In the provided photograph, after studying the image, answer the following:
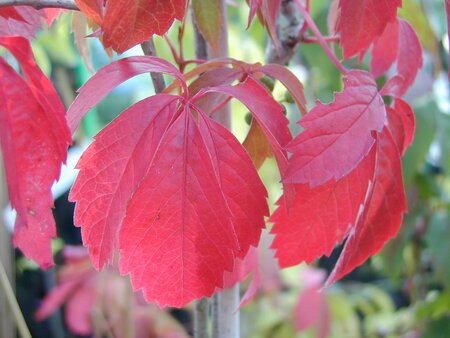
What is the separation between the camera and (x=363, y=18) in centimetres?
41

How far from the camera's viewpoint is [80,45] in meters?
0.51

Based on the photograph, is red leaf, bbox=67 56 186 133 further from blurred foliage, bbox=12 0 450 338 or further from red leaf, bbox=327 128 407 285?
blurred foliage, bbox=12 0 450 338

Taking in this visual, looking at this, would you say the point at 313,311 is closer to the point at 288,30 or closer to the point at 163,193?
the point at 288,30

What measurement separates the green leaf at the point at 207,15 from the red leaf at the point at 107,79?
5 cm

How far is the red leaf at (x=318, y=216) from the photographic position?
43 cm

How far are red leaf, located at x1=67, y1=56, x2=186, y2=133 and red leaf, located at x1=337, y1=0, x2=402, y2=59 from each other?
0.37 feet

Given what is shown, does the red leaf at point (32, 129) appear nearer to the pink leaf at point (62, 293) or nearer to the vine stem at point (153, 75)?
the vine stem at point (153, 75)

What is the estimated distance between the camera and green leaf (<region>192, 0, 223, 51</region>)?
43 centimetres

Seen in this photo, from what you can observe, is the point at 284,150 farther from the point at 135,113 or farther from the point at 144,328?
the point at 144,328

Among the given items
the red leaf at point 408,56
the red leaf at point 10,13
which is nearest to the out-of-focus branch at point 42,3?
the red leaf at point 10,13

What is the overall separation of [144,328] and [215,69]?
1058 mm

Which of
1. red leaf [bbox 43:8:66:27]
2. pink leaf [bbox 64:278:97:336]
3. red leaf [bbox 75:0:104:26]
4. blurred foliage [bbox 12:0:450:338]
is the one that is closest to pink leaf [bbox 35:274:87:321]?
pink leaf [bbox 64:278:97:336]

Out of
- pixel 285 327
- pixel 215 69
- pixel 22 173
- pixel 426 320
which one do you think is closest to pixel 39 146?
pixel 22 173

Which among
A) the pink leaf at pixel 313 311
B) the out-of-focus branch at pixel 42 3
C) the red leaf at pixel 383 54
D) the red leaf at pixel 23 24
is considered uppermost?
the out-of-focus branch at pixel 42 3
